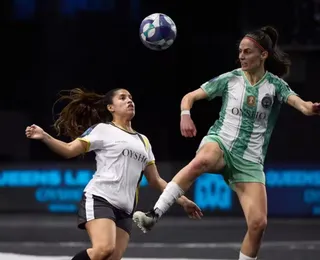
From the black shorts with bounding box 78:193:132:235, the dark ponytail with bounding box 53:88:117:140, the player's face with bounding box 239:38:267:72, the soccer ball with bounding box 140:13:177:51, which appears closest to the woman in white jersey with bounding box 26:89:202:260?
the black shorts with bounding box 78:193:132:235

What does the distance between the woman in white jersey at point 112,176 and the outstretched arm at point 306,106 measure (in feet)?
4.01

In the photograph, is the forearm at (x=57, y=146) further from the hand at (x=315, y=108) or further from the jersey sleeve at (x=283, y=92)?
the hand at (x=315, y=108)

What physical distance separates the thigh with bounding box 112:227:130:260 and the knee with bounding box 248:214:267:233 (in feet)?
3.41

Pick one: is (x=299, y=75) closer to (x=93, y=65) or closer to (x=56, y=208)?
(x=93, y=65)

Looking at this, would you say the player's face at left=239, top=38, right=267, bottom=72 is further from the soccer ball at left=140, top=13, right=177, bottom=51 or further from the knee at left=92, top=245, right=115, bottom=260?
the knee at left=92, top=245, right=115, bottom=260

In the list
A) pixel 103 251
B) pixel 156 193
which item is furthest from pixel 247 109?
pixel 156 193

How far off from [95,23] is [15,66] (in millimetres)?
1379

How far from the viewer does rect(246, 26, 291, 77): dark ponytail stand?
926 centimetres

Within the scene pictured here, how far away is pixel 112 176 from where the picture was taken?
8.84m

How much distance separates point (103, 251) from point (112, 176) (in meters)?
0.70

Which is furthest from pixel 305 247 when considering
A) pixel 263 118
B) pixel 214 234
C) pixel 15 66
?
pixel 15 66

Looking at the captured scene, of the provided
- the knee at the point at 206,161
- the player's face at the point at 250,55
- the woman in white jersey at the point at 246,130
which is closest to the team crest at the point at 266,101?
the woman in white jersey at the point at 246,130

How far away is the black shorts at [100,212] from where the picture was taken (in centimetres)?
868

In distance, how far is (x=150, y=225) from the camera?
8.66 metres
